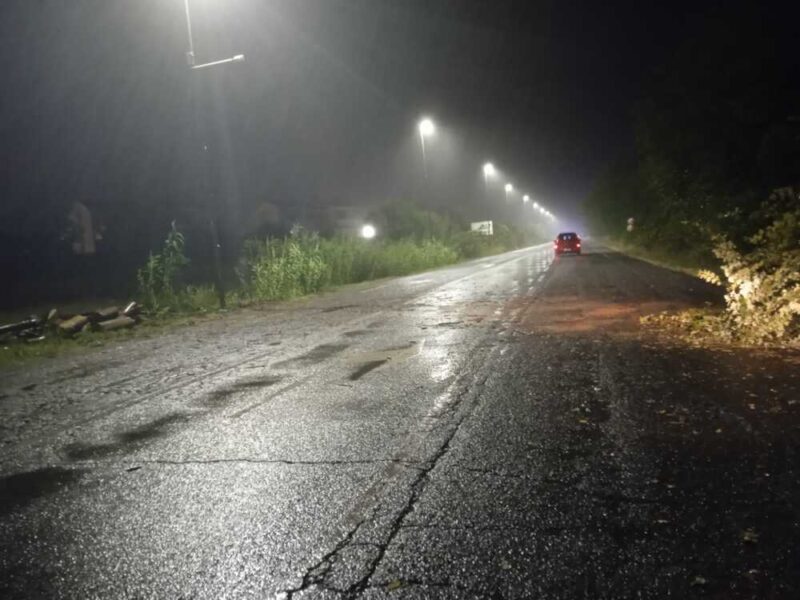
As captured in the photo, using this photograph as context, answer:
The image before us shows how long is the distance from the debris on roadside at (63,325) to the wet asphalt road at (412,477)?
425cm

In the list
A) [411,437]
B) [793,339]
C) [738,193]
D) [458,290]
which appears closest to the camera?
[411,437]

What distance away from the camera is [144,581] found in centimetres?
324

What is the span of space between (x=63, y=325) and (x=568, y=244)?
36224mm

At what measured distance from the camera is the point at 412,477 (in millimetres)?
4414

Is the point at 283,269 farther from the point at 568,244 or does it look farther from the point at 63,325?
the point at 568,244

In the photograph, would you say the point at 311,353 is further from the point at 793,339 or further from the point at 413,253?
the point at 413,253

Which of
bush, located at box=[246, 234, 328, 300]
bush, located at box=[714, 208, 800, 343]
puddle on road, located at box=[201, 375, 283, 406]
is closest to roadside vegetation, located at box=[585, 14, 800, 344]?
bush, located at box=[714, 208, 800, 343]

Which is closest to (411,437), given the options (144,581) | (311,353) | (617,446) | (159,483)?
(617,446)

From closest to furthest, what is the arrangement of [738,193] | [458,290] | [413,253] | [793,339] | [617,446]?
[617,446] < [793,339] < [458,290] < [738,193] < [413,253]

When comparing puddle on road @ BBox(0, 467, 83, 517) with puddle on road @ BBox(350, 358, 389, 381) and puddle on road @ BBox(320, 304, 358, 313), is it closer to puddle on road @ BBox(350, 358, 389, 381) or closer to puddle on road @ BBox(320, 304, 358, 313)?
puddle on road @ BBox(350, 358, 389, 381)

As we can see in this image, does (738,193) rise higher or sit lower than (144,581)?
higher

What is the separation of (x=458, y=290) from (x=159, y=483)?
631 inches

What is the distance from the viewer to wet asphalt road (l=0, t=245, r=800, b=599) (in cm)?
319

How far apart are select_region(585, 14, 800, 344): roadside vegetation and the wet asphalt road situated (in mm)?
1628
